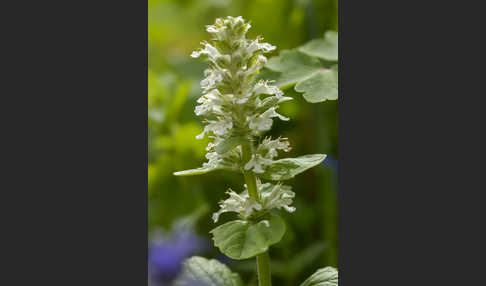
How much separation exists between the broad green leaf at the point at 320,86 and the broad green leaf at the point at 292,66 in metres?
0.05

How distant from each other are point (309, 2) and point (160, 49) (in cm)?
141

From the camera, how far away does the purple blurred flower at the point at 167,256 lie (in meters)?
1.93

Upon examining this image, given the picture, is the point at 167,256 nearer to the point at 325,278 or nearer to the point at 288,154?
the point at 325,278

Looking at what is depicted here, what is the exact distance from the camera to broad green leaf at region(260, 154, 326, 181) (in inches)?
67.4

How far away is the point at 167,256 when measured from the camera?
1972 millimetres

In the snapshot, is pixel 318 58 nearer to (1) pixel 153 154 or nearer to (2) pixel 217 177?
(2) pixel 217 177

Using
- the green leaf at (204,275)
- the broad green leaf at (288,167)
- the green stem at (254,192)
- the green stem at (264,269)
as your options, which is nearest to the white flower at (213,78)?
the green stem at (254,192)

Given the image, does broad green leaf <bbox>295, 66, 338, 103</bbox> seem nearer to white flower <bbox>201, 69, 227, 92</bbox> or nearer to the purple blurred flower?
white flower <bbox>201, 69, 227, 92</bbox>

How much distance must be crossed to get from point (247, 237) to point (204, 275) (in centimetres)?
40

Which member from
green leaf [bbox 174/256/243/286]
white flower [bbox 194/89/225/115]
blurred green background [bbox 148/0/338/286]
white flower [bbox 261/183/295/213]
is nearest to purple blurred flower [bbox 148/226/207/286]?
green leaf [bbox 174/256/243/286]

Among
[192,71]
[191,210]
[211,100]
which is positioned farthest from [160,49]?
[211,100]

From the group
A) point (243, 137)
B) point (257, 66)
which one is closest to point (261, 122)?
point (243, 137)

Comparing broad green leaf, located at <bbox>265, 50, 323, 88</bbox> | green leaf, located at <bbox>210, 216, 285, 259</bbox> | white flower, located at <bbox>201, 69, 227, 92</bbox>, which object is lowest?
green leaf, located at <bbox>210, 216, 285, 259</bbox>

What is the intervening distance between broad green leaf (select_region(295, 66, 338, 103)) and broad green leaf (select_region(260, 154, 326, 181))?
1.27 feet
